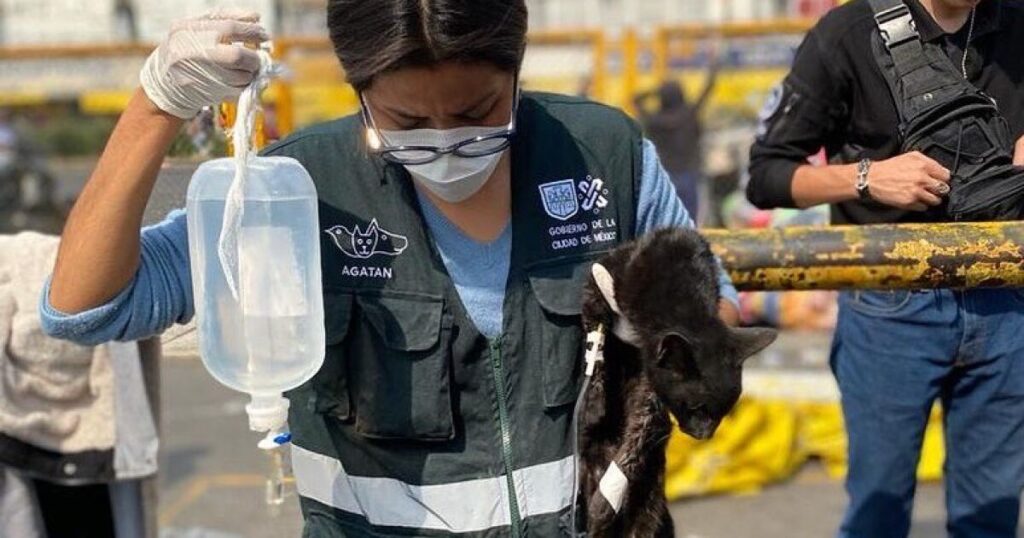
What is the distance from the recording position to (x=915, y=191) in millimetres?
2350

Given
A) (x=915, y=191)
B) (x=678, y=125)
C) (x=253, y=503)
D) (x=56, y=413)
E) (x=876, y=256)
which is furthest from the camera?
(x=678, y=125)

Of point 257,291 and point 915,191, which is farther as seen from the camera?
point 915,191

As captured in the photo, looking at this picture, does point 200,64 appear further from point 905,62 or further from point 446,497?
point 905,62

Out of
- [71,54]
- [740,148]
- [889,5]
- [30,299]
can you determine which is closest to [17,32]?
[71,54]

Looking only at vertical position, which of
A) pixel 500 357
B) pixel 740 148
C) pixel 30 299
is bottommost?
pixel 740 148

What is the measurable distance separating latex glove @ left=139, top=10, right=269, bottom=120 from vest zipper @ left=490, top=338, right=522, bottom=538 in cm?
54

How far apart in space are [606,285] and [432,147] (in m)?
0.32

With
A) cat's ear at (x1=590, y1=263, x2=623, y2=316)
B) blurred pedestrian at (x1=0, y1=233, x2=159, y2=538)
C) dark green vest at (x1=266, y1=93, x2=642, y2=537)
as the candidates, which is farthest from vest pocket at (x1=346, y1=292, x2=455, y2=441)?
blurred pedestrian at (x1=0, y1=233, x2=159, y2=538)

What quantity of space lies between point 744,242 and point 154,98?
1.08 metres

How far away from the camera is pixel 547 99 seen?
74.5 inches

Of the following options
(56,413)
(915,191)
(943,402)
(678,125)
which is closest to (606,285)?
(915,191)

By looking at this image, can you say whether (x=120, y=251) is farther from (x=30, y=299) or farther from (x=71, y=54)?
(x=71, y=54)

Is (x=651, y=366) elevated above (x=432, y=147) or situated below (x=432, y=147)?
below

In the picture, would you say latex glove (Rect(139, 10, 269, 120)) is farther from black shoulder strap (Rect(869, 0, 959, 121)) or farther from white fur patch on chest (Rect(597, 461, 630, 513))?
black shoulder strap (Rect(869, 0, 959, 121))
